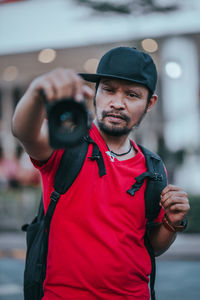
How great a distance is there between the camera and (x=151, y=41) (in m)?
12.7

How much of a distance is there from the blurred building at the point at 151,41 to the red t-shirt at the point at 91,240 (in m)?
9.74

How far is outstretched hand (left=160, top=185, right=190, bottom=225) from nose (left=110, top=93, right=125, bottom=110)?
420mm

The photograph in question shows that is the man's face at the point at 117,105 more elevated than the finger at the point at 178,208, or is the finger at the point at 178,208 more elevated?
the man's face at the point at 117,105

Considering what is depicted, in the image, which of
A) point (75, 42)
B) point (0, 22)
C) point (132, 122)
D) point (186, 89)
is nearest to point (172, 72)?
point (186, 89)

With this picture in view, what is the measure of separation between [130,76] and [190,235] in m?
8.54

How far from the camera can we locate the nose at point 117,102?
6.41 ft

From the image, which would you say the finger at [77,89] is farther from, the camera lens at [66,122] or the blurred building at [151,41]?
the blurred building at [151,41]

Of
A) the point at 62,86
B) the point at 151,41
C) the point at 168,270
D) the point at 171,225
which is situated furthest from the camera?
the point at 151,41

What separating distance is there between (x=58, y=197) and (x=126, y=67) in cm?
65

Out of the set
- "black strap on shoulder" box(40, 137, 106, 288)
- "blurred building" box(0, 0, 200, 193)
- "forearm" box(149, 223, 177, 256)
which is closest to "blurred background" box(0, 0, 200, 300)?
"blurred building" box(0, 0, 200, 193)

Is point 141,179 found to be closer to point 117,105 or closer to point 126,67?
point 117,105

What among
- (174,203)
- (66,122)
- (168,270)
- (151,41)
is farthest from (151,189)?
(151,41)

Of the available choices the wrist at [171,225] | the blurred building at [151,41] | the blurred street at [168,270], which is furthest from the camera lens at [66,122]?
the blurred building at [151,41]

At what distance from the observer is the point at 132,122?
204cm
